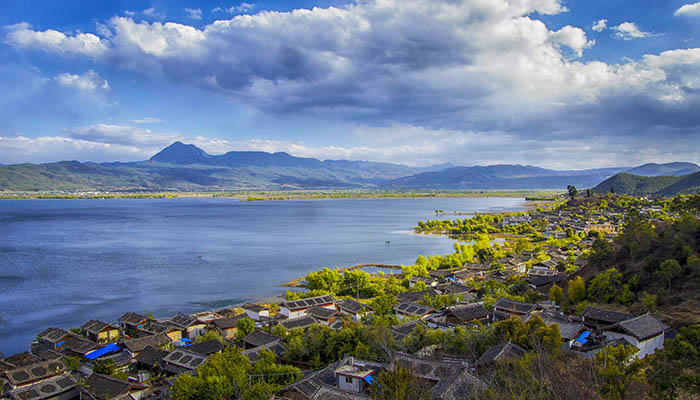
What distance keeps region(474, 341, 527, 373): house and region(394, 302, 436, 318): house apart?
5358mm

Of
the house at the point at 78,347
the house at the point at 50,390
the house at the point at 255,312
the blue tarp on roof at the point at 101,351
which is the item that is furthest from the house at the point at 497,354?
the house at the point at 78,347

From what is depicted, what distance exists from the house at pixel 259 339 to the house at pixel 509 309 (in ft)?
24.0

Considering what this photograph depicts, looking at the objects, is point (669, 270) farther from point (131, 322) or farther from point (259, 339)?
point (131, 322)

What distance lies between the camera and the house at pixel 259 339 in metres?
12.8

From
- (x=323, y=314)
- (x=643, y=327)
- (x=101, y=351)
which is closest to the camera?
(x=643, y=327)

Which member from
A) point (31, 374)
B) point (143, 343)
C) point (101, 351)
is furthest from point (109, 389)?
point (101, 351)

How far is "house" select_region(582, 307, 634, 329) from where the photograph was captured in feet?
38.7

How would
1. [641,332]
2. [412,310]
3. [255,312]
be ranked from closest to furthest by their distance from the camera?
1. [641,332]
2. [412,310]
3. [255,312]

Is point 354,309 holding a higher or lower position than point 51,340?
higher

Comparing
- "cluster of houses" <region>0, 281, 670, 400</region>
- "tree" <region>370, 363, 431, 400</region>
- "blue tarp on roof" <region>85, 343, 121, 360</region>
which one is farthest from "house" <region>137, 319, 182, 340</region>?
"tree" <region>370, 363, 431, 400</region>

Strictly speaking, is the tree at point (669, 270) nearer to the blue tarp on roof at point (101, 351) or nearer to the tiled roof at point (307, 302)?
the tiled roof at point (307, 302)

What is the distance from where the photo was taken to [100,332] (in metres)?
14.7

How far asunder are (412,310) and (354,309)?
2.32 m

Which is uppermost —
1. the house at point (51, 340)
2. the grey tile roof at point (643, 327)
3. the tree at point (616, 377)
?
the tree at point (616, 377)
